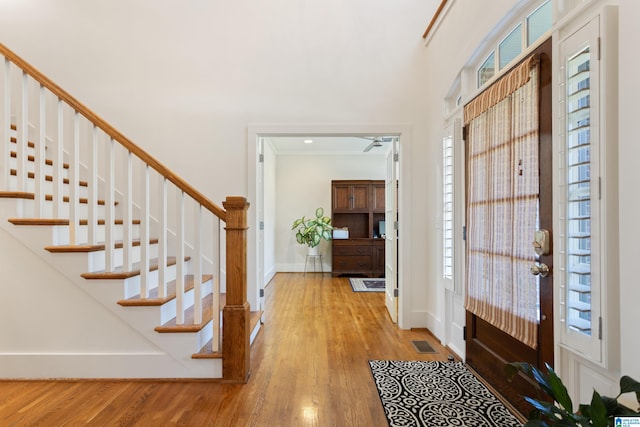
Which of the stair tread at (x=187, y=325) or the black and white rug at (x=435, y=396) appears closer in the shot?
the black and white rug at (x=435, y=396)

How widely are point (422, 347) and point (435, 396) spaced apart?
87 centimetres

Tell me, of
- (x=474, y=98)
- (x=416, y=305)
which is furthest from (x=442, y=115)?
(x=416, y=305)

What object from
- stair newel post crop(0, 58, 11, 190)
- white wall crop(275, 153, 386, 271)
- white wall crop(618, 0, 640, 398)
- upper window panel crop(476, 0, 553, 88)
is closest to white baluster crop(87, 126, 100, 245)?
stair newel post crop(0, 58, 11, 190)

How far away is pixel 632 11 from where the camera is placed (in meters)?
1.22

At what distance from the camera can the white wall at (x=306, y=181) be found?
736 cm

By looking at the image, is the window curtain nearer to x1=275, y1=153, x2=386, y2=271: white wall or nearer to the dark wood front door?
the dark wood front door

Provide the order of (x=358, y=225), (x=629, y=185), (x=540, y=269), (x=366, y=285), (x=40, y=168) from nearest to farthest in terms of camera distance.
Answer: (x=629, y=185) → (x=540, y=269) → (x=40, y=168) → (x=366, y=285) → (x=358, y=225)

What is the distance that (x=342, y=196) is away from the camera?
6.93 m

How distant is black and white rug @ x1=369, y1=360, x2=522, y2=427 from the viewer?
1.87 m

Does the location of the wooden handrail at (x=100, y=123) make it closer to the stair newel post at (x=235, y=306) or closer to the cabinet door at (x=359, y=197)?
the stair newel post at (x=235, y=306)

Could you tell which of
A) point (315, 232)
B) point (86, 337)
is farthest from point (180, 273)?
point (315, 232)

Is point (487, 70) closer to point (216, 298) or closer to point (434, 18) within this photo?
point (434, 18)

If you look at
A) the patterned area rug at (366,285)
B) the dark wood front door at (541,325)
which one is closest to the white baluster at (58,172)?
the dark wood front door at (541,325)

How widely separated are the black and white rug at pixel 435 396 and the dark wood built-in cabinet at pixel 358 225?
4.04 metres
